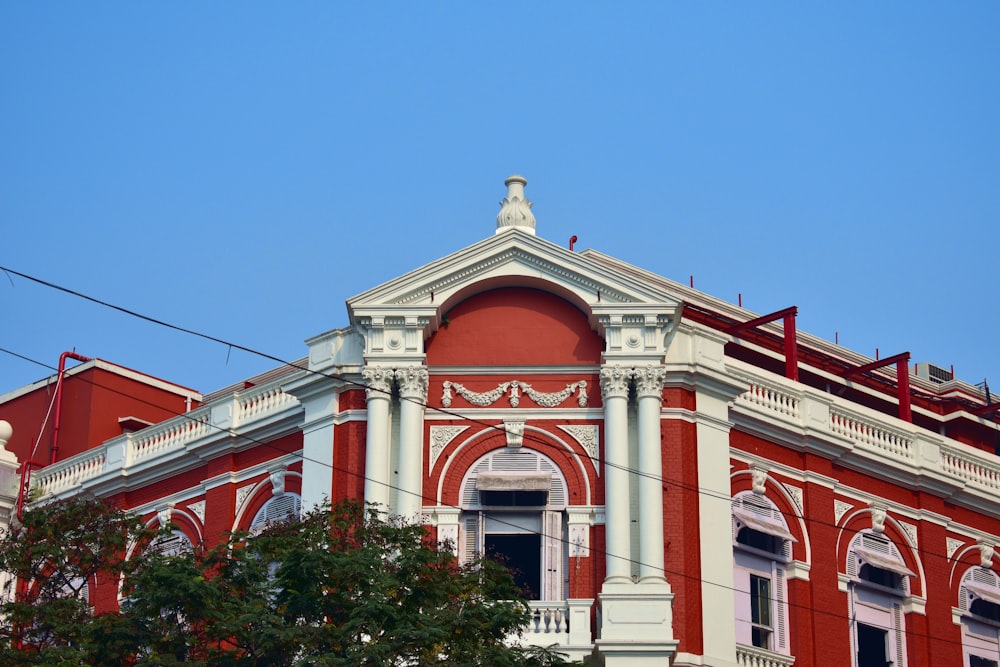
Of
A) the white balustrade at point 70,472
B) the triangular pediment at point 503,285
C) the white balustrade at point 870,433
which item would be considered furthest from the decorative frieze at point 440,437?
the white balustrade at point 70,472

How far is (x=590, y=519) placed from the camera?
37719 millimetres

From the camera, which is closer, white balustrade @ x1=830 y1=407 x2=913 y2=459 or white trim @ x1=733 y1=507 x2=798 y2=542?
white trim @ x1=733 y1=507 x2=798 y2=542

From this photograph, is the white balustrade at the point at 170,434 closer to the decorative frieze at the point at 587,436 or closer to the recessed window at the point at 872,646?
the decorative frieze at the point at 587,436

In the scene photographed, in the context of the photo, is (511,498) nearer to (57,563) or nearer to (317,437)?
(317,437)

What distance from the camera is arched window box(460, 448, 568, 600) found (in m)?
37.9

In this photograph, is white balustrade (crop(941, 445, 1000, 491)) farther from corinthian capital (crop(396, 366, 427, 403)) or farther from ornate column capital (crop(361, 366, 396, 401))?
ornate column capital (crop(361, 366, 396, 401))

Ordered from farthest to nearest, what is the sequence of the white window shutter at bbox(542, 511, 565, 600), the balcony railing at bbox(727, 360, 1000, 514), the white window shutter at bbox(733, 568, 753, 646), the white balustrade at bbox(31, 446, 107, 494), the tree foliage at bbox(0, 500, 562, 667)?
the white balustrade at bbox(31, 446, 107, 494), the balcony railing at bbox(727, 360, 1000, 514), the white window shutter at bbox(733, 568, 753, 646), the white window shutter at bbox(542, 511, 565, 600), the tree foliage at bbox(0, 500, 562, 667)

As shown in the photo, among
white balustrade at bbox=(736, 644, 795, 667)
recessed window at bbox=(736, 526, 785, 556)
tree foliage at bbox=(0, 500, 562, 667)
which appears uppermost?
recessed window at bbox=(736, 526, 785, 556)

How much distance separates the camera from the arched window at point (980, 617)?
43062mm

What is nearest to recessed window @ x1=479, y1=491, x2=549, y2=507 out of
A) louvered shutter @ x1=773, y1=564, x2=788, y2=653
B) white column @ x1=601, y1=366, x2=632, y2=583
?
white column @ x1=601, y1=366, x2=632, y2=583

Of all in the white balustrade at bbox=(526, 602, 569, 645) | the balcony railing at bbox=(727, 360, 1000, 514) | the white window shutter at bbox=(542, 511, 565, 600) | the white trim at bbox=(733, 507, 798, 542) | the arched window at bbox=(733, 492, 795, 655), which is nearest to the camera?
the white balustrade at bbox=(526, 602, 569, 645)

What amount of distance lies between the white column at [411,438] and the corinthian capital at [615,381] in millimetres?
3288

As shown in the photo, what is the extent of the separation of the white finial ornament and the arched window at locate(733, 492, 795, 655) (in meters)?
6.60

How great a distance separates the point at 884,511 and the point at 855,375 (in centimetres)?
569
